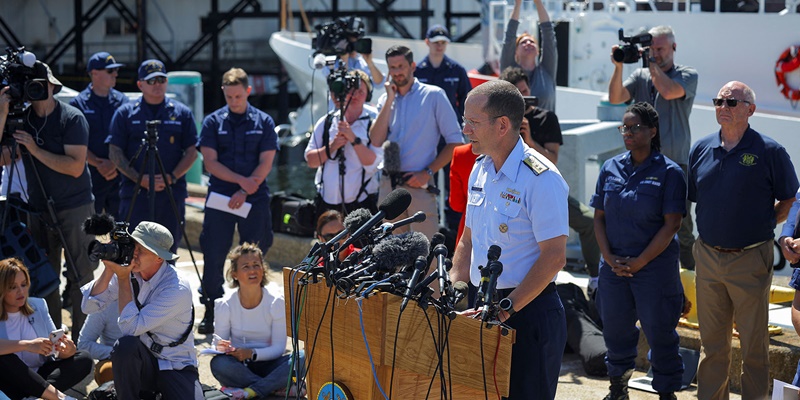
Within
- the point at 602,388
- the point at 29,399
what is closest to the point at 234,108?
the point at 29,399

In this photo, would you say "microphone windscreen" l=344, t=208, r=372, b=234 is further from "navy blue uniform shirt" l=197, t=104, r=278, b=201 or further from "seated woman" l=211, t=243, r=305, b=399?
"navy blue uniform shirt" l=197, t=104, r=278, b=201

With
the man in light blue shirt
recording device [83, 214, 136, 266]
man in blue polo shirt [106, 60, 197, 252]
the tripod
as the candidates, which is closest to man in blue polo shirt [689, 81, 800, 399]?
the man in light blue shirt

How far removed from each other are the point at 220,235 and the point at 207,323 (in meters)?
0.65

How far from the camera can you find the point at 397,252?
393cm

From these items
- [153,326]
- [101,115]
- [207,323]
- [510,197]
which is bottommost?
[207,323]

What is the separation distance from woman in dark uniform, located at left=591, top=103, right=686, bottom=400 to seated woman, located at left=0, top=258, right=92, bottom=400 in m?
3.03

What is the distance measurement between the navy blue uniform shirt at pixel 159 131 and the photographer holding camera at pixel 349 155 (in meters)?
0.96

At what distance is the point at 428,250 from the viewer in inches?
159

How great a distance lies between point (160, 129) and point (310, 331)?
3.90 meters

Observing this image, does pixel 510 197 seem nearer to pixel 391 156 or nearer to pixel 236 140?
pixel 391 156

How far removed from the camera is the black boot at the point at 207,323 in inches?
295

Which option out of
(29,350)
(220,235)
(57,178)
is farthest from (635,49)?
(29,350)

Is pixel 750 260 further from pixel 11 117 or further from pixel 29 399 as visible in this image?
pixel 11 117

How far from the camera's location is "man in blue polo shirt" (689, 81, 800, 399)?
17.5 ft
